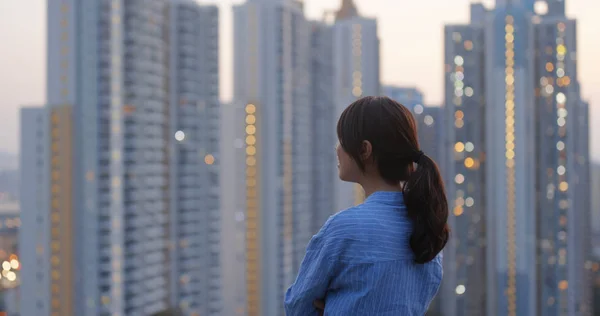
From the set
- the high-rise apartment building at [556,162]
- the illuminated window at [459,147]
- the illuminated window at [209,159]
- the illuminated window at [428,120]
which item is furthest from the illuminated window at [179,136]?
the illuminated window at [428,120]

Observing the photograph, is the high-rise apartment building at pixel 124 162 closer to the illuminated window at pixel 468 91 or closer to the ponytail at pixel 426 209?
the illuminated window at pixel 468 91

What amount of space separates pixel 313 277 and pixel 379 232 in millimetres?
128

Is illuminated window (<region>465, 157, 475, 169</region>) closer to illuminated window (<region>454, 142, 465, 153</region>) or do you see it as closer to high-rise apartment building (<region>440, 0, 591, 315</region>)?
high-rise apartment building (<region>440, 0, 591, 315</region>)

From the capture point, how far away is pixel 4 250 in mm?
27766

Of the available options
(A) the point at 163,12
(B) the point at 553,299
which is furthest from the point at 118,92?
(B) the point at 553,299

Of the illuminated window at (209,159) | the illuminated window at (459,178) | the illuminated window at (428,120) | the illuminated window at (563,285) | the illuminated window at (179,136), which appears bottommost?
the illuminated window at (563,285)

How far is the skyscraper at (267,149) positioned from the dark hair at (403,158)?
2921cm

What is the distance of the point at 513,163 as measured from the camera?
27.6 m

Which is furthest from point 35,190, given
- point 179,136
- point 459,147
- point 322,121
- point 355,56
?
point 355,56

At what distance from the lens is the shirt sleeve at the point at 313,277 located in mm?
1113

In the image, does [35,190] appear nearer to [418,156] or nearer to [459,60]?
[459,60]

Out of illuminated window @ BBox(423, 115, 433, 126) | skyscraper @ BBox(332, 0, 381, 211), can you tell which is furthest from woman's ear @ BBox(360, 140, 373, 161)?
skyscraper @ BBox(332, 0, 381, 211)

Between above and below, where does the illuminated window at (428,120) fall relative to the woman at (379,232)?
above

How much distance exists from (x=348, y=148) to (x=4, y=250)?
2918 cm
